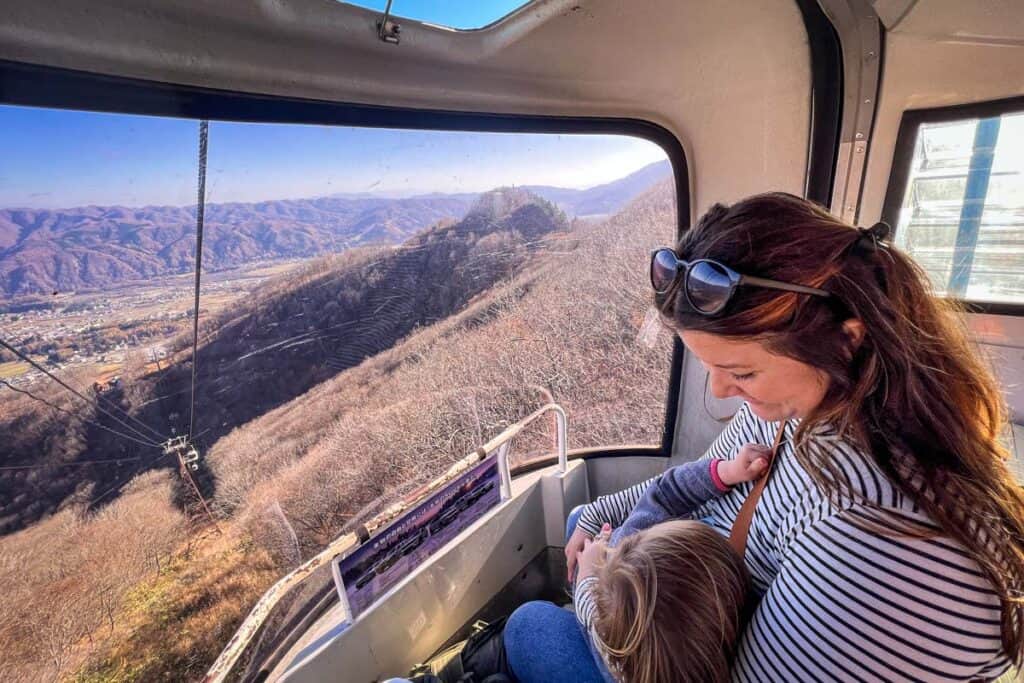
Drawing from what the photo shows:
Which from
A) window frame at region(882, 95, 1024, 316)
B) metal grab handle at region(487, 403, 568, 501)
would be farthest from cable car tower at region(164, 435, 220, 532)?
window frame at region(882, 95, 1024, 316)

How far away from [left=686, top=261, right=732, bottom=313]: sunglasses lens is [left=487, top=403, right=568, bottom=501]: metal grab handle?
55.6 inches

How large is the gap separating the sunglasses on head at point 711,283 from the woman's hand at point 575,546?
0.96m

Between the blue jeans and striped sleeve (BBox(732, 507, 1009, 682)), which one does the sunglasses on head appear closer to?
striped sleeve (BBox(732, 507, 1009, 682))

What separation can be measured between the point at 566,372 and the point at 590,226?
1.00m

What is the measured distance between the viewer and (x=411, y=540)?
6.25 feet

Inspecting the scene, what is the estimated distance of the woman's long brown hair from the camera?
777mm

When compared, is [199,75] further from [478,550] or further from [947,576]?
[478,550]

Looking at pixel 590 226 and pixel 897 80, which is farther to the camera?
pixel 590 226

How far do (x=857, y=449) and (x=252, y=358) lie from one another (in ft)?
7.24

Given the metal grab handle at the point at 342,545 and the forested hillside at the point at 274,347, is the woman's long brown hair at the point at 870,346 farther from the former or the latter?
the forested hillside at the point at 274,347

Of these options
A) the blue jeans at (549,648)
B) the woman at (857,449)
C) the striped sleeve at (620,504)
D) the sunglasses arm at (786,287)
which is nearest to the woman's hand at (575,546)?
the striped sleeve at (620,504)

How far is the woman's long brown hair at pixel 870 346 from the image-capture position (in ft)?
2.55

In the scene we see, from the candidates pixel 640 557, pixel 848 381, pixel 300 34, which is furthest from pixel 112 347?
pixel 848 381

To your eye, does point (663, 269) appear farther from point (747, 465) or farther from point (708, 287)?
point (747, 465)
